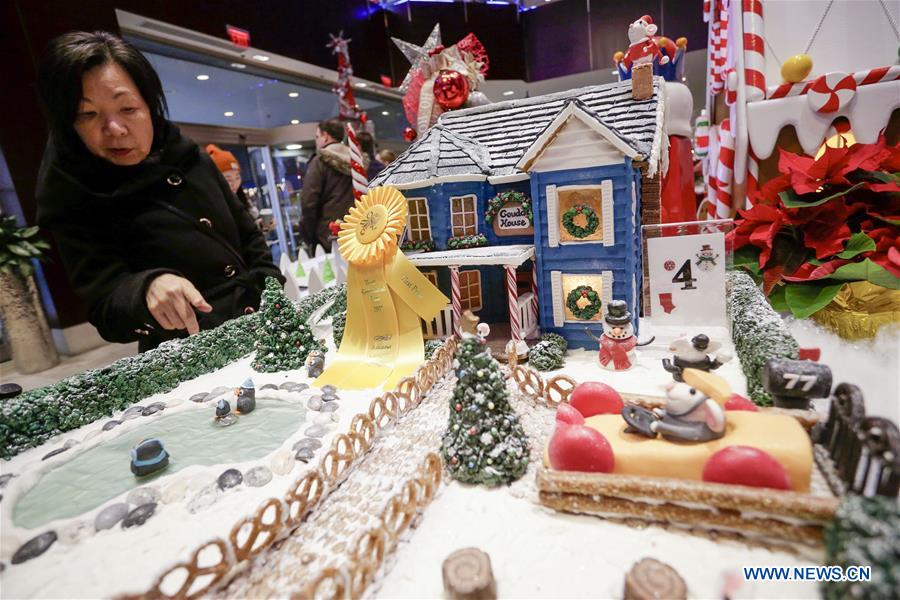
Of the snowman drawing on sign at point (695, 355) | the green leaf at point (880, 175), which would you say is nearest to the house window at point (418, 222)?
the snowman drawing on sign at point (695, 355)

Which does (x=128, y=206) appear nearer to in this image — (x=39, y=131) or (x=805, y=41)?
(x=39, y=131)

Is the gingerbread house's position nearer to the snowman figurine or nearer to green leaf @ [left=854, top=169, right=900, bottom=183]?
the snowman figurine

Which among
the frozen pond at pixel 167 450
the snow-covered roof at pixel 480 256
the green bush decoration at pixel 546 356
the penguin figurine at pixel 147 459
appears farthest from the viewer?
the snow-covered roof at pixel 480 256

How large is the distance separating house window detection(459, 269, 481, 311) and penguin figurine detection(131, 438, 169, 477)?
3171mm

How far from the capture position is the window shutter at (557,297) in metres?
4.49

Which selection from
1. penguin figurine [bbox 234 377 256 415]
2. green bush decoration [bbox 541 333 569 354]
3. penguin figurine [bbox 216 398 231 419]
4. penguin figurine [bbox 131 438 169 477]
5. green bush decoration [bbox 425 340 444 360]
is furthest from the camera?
green bush decoration [bbox 425 340 444 360]

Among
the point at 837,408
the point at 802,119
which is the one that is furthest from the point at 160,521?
the point at 802,119

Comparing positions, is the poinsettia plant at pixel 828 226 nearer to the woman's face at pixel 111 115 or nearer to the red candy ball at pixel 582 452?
the red candy ball at pixel 582 452

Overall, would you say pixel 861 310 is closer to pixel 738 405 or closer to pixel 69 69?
pixel 738 405

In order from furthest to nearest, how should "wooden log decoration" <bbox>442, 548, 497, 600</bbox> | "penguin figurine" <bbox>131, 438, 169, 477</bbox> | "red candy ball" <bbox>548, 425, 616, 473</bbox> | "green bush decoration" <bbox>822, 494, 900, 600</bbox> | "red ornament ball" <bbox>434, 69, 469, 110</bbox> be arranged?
"red ornament ball" <bbox>434, 69, 469, 110</bbox>, "penguin figurine" <bbox>131, 438, 169, 477</bbox>, "red candy ball" <bbox>548, 425, 616, 473</bbox>, "wooden log decoration" <bbox>442, 548, 497, 600</bbox>, "green bush decoration" <bbox>822, 494, 900, 600</bbox>

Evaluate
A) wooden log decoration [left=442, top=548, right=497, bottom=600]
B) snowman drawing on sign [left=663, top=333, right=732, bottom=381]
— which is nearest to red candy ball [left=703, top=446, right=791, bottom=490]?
wooden log decoration [left=442, top=548, right=497, bottom=600]

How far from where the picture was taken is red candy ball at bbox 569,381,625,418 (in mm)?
2822

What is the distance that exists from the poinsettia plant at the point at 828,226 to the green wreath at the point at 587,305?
4.27 feet

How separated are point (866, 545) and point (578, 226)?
321 cm
